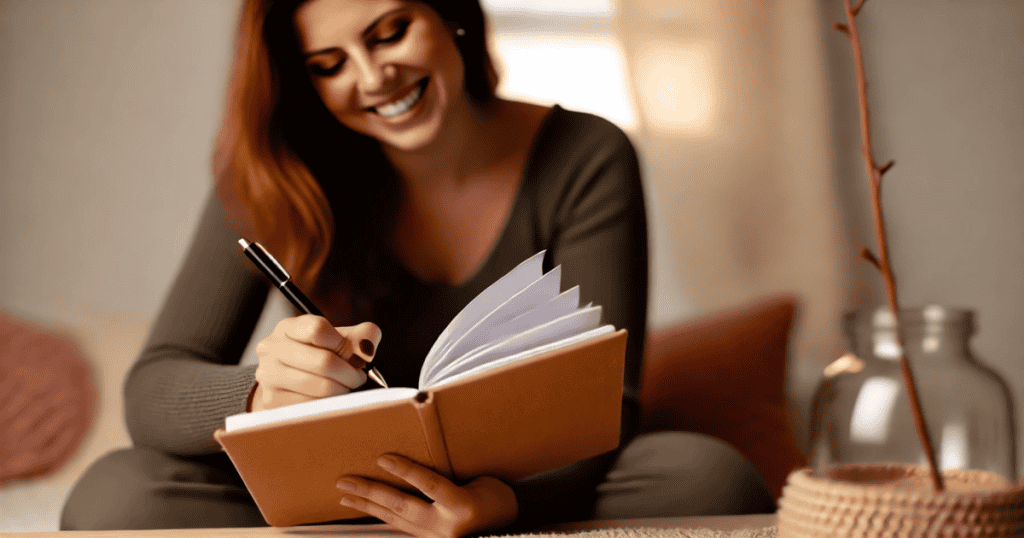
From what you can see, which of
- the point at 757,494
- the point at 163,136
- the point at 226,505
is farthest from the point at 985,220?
the point at 163,136

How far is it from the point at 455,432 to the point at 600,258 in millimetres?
495

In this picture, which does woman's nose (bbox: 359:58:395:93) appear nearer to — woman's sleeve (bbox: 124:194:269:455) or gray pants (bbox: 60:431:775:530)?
woman's sleeve (bbox: 124:194:269:455)

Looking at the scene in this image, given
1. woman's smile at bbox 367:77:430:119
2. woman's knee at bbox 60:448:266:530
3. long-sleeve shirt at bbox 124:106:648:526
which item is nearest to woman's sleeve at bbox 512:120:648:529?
long-sleeve shirt at bbox 124:106:648:526

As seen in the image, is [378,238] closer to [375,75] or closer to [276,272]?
[375,75]

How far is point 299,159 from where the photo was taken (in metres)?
1.07

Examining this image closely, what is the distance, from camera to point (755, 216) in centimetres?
152

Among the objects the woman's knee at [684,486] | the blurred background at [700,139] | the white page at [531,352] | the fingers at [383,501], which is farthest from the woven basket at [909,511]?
the blurred background at [700,139]

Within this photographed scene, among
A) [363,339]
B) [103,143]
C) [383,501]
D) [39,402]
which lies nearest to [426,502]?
[383,501]

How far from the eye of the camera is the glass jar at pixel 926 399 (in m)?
0.42

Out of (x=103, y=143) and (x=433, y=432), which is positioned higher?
(x=103, y=143)

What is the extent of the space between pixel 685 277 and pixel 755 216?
0.62 ft

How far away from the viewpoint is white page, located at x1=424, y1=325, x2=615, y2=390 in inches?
19.6

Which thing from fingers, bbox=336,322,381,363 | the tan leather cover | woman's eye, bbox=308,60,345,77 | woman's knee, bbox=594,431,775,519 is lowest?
woman's knee, bbox=594,431,775,519

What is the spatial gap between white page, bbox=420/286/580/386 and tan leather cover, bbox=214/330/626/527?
0.08ft
